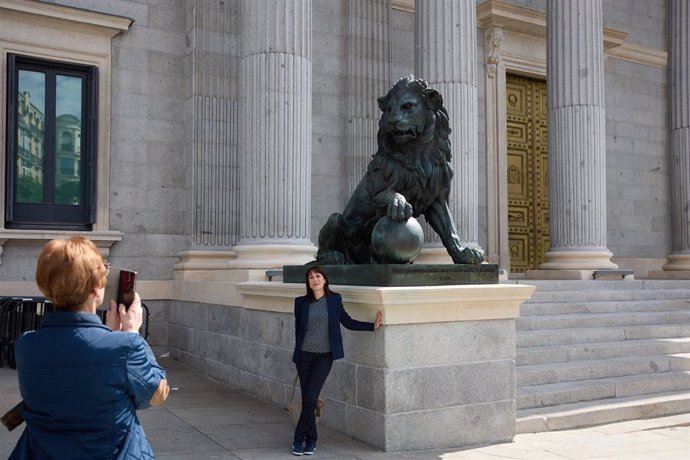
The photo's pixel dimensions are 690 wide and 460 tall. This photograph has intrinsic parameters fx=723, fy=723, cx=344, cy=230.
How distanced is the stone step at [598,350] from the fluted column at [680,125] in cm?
803

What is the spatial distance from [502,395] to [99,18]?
30.0 ft

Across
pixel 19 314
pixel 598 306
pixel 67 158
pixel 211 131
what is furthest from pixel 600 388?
pixel 67 158

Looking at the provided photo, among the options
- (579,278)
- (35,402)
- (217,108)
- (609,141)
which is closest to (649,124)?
(609,141)

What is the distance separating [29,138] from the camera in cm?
1179

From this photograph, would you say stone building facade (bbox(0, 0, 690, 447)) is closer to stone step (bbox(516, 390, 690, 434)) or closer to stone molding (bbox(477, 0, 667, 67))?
stone molding (bbox(477, 0, 667, 67))

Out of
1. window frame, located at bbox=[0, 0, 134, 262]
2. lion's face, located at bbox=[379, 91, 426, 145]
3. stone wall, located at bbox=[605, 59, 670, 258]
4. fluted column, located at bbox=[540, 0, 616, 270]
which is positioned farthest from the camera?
stone wall, located at bbox=[605, 59, 670, 258]

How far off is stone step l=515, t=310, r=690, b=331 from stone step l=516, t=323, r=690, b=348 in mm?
182

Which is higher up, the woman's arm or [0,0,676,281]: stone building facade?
[0,0,676,281]: stone building facade

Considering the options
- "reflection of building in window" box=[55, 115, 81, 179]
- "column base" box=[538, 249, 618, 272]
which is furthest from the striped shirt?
"column base" box=[538, 249, 618, 272]

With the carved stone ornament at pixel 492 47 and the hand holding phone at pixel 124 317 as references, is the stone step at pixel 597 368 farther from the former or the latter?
the carved stone ornament at pixel 492 47

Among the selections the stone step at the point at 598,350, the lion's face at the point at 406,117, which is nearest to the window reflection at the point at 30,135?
the lion's face at the point at 406,117

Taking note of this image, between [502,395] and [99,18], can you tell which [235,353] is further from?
[99,18]

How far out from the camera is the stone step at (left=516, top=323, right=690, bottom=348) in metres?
9.59

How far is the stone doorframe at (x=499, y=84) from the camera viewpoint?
55.1ft
